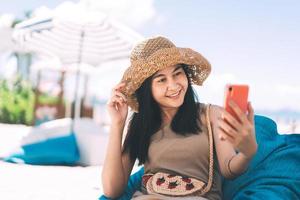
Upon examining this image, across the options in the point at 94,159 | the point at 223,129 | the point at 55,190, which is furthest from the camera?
the point at 94,159

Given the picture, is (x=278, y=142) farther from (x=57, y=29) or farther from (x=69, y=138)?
(x=57, y=29)

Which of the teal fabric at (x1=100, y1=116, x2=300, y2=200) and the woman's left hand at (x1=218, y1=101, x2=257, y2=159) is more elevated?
the woman's left hand at (x1=218, y1=101, x2=257, y2=159)

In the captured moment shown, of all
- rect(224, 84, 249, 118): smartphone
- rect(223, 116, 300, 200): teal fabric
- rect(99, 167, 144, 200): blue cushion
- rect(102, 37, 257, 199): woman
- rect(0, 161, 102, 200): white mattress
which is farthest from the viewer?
rect(0, 161, 102, 200): white mattress

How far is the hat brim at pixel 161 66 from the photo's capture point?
2.42 meters

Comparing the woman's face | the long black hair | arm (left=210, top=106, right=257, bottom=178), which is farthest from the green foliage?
arm (left=210, top=106, right=257, bottom=178)

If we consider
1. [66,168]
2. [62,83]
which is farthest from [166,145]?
[62,83]

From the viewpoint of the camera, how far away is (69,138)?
26.4 ft

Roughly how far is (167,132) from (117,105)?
269 millimetres

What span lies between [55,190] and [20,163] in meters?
2.37

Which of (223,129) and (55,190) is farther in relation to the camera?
(55,190)

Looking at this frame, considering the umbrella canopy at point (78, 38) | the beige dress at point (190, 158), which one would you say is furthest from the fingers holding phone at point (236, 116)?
the umbrella canopy at point (78, 38)

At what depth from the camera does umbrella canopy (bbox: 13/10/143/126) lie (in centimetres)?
836

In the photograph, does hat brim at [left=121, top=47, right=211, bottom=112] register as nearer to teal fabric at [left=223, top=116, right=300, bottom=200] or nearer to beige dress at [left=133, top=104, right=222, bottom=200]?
beige dress at [left=133, top=104, right=222, bottom=200]

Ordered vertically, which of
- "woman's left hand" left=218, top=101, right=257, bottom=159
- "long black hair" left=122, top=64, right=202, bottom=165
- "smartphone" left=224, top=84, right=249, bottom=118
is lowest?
"long black hair" left=122, top=64, right=202, bottom=165
